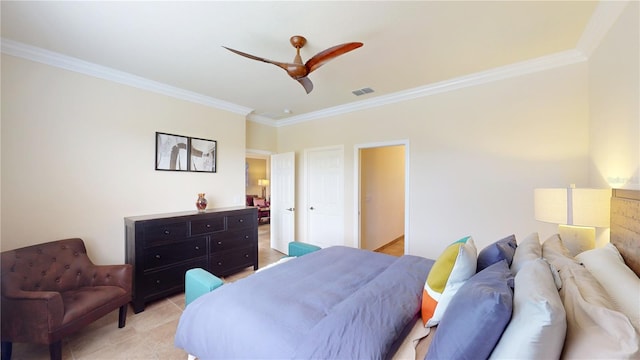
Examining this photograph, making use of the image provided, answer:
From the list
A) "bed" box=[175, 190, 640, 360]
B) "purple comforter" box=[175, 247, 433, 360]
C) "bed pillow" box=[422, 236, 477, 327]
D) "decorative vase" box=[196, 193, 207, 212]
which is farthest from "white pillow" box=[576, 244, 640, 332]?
"decorative vase" box=[196, 193, 207, 212]

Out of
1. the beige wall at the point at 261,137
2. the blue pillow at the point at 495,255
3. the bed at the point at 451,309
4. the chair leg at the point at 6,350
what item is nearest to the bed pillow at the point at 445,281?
the bed at the point at 451,309

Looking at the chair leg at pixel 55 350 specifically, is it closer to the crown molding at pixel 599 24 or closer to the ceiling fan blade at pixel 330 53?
the ceiling fan blade at pixel 330 53

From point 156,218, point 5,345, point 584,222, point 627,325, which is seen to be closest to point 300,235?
point 156,218

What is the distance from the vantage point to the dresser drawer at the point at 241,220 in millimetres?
3406

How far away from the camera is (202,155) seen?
3.57 m

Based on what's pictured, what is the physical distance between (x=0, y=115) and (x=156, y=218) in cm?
156

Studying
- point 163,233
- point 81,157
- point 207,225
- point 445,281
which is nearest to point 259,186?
point 207,225

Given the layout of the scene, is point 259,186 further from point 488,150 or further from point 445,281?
point 445,281

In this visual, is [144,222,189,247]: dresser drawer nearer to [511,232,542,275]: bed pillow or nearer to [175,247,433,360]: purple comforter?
[175,247,433,360]: purple comforter

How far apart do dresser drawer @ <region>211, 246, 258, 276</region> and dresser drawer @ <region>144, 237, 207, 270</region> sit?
0.73 ft

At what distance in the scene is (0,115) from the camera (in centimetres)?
215

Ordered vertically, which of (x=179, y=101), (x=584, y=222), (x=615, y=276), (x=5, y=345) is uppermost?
(x=179, y=101)

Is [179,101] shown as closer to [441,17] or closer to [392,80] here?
[392,80]

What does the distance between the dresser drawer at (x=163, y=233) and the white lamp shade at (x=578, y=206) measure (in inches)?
143
